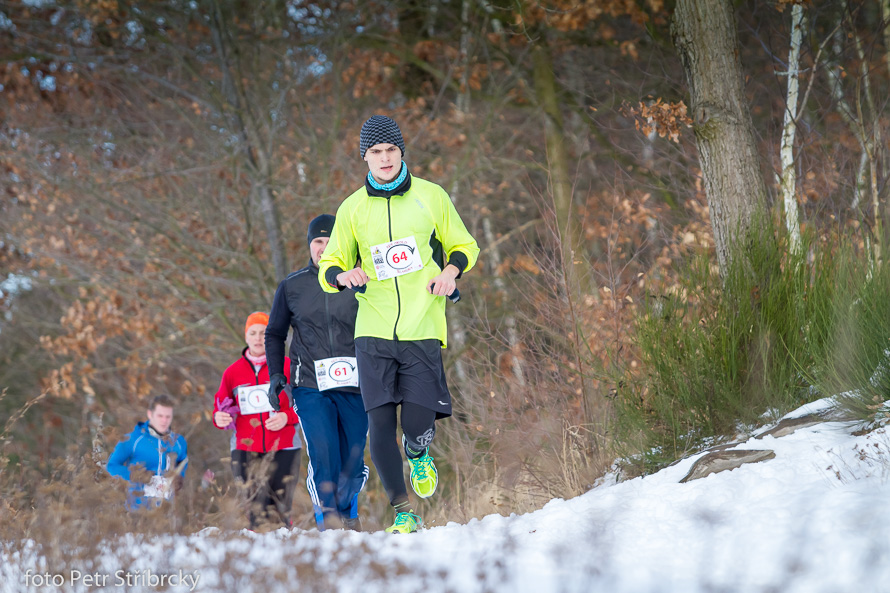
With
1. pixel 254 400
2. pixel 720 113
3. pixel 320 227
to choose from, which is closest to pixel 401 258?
pixel 320 227

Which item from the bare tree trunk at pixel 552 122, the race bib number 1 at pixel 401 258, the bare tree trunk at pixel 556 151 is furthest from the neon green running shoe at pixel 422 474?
the bare tree trunk at pixel 552 122

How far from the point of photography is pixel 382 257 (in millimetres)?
4375

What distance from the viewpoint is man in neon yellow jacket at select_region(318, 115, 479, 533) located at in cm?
436

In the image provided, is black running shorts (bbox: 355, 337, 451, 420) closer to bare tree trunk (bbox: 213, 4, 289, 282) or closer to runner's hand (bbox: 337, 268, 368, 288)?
runner's hand (bbox: 337, 268, 368, 288)

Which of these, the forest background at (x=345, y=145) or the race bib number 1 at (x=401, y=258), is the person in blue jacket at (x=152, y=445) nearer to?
the forest background at (x=345, y=145)

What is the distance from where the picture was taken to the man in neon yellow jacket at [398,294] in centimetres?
436

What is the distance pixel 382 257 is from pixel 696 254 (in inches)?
70.2

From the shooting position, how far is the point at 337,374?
5191 mm

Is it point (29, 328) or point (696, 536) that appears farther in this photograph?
point (29, 328)

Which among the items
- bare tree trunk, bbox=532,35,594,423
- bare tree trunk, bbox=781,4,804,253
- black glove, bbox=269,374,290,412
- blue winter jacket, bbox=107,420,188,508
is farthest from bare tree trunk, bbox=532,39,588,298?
black glove, bbox=269,374,290,412

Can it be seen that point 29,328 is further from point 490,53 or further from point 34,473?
point 34,473

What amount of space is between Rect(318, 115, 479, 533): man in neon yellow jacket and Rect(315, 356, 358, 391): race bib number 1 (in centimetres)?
74

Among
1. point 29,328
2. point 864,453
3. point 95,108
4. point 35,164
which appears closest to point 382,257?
point 864,453

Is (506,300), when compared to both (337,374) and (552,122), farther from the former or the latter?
(337,374)
